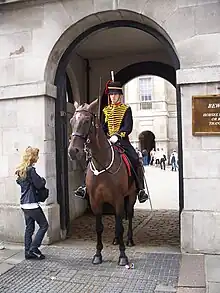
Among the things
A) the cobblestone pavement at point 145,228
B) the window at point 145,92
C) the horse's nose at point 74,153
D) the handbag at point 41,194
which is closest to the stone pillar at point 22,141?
the handbag at point 41,194

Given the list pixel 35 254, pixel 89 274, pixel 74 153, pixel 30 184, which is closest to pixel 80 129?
pixel 74 153

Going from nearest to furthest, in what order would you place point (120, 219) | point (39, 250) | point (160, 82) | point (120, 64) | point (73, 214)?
point (120, 219) → point (39, 250) → point (73, 214) → point (120, 64) → point (160, 82)

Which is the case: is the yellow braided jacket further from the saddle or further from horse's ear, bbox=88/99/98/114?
horse's ear, bbox=88/99/98/114

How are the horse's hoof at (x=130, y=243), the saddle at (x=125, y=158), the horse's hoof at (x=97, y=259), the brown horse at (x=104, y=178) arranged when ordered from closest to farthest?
the brown horse at (x=104, y=178) → the horse's hoof at (x=97, y=259) → the saddle at (x=125, y=158) → the horse's hoof at (x=130, y=243)

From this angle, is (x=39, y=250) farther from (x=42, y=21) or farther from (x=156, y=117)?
(x=156, y=117)

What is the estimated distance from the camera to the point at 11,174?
7.65m

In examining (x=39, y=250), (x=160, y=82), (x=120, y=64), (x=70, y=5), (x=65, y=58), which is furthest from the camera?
(x=160, y=82)

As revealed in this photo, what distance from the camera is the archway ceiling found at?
9.50 m

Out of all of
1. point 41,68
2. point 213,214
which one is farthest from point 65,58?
point 213,214

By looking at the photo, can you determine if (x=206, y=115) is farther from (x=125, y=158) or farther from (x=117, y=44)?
(x=117, y=44)

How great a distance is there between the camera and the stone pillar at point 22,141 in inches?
290

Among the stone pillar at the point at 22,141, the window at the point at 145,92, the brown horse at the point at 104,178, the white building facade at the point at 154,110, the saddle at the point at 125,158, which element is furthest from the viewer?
the window at the point at 145,92

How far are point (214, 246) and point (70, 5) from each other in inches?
183

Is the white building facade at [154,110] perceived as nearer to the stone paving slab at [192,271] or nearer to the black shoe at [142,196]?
the black shoe at [142,196]
